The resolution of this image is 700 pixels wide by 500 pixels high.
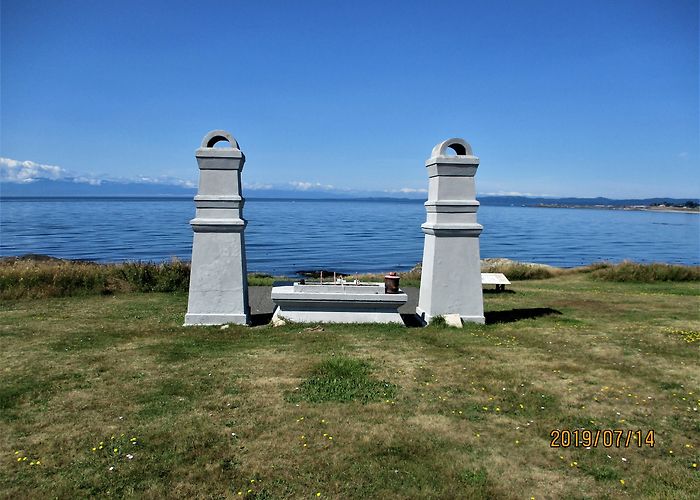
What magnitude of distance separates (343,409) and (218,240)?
6878 mm

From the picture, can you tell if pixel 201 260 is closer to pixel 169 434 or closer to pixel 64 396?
pixel 64 396

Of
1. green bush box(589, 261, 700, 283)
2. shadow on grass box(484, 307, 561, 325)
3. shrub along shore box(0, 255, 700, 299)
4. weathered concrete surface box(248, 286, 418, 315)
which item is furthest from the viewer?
green bush box(589, 261, 700, 283)

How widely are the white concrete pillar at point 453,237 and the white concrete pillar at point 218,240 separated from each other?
16.3ft

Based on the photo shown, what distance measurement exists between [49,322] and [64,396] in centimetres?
613

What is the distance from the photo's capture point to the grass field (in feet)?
18.1

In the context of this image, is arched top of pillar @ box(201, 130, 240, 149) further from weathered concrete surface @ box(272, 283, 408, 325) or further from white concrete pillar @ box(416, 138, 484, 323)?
white concrete pillar @ box(416, 138, 484, 323)

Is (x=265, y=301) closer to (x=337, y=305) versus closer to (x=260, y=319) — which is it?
(x=260, y=319)

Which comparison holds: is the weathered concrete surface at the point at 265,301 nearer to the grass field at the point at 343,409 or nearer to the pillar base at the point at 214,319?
the pillar base at the point at 214,319

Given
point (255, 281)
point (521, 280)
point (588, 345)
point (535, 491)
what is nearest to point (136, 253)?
point (255, 281)

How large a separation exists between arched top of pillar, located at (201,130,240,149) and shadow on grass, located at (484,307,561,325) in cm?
823

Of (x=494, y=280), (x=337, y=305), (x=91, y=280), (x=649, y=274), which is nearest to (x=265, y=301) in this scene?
(x=337, y=305)

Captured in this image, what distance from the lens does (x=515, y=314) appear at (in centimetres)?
1490

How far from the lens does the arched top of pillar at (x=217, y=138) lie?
12.6 meters
